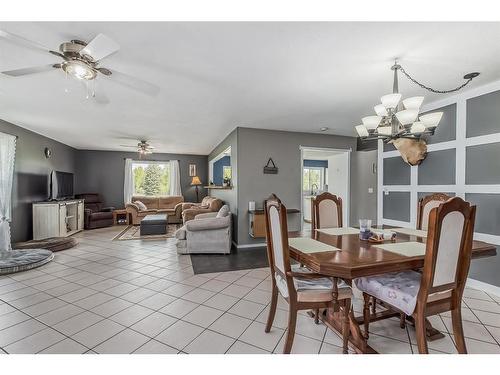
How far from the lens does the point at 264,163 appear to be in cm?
480

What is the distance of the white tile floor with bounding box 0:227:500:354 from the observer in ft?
5.85

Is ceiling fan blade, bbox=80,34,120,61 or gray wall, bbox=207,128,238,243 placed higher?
ceiling fan blade, bbox=80,34,120,61

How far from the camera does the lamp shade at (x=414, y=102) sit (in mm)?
1979

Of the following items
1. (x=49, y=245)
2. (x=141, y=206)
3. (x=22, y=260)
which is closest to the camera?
(x=22, y=260)

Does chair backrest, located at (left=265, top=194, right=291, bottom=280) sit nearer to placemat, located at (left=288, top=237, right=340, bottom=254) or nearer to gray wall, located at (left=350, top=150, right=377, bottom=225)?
placemat, located at (left=288, top=237, right=340, bottom=254)

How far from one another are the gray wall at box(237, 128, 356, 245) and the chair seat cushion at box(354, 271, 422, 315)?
2938 millimetres

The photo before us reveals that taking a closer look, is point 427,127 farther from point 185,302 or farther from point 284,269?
point 185,302

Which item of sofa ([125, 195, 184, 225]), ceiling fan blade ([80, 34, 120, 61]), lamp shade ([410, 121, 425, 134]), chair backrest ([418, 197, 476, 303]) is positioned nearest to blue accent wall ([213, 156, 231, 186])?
sofa ([125, 195, 184, 225])

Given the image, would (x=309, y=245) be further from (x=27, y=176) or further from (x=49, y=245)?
(x=27, y=176)

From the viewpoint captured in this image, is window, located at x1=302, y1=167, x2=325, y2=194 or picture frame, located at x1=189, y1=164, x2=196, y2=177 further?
picture frame, located at x1=189, y1=164, x2=196, y2=177

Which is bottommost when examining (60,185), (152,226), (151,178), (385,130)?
(152,226)

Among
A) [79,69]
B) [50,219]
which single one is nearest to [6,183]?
[50,219]

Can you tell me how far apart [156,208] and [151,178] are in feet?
4.04
